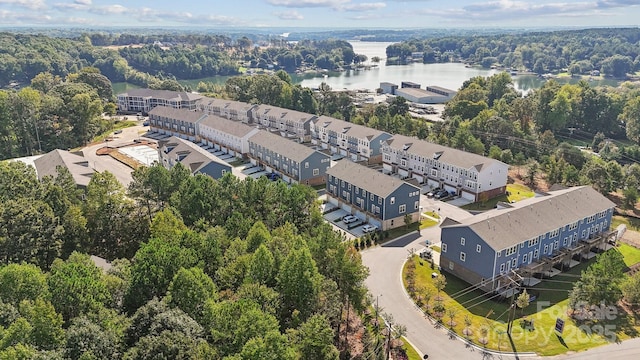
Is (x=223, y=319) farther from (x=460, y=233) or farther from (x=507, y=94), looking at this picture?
(x=507, y=94)

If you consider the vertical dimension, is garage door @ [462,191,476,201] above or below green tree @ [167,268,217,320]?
below

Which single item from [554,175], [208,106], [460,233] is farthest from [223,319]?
[208,106]

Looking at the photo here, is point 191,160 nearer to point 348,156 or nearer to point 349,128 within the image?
point 348,156

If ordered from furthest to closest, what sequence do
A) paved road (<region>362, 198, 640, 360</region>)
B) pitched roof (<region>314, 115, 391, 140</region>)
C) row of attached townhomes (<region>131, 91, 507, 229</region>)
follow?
pitched roof (<region>314, 115, 391, 140</region>), row of attached townhomes (<region>131, 91, 507, 229</region>), paved road (<region>362, 198, 640, 360</region>)

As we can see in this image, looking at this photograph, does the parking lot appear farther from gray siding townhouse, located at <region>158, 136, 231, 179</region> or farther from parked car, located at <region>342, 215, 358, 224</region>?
gray siding townhouse, located at <region>158, 136, 231, 179</region>

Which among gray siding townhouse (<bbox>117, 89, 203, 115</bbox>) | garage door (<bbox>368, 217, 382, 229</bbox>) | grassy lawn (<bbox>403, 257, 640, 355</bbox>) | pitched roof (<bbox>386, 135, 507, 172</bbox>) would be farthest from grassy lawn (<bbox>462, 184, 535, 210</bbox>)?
gray siding townhouse (<bbox>117, 89, 203, 115</bbox>)

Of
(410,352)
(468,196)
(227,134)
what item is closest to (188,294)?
(410,352)
